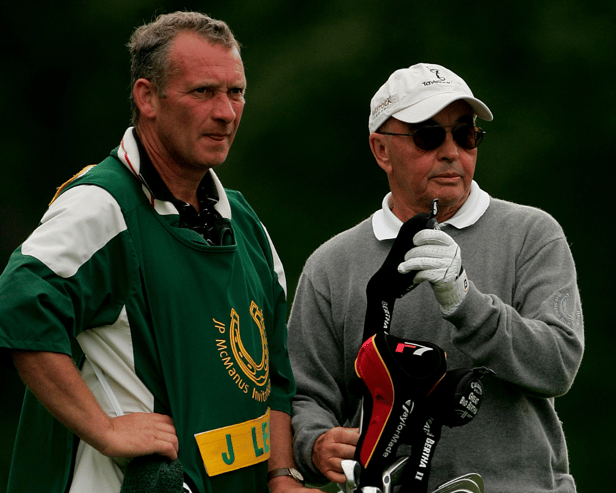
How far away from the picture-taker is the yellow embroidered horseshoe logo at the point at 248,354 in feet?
6.88

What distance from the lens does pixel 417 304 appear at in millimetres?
2328

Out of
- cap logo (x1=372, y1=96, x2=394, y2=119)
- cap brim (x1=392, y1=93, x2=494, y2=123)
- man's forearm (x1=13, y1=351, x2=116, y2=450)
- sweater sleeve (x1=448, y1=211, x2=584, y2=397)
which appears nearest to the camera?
man's forearm (x1=13, y1=351, x2=116, y2=450)

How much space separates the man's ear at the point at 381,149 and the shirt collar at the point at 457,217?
11 cm

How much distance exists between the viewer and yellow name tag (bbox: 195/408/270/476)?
2.01 metres

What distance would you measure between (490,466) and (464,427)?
11 cm

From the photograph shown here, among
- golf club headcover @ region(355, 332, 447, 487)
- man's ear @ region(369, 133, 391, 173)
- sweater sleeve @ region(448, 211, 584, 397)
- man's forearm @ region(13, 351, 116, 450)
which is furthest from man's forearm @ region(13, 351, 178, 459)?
man's ear @ region(369, 133, 391, 173)

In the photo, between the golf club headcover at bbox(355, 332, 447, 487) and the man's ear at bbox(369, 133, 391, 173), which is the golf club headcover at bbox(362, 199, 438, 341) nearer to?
the golf club headcover at bbox(355, 332, 447, 487)

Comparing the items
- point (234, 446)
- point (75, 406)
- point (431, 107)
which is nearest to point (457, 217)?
point (431, 107)

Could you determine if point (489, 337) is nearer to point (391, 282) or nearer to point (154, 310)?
point (391, 282)

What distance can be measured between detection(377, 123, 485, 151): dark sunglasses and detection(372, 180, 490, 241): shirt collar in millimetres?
138

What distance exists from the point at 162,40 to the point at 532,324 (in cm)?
107

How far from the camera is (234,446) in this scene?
2078 mm

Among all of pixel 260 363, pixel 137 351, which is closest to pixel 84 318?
pixel 137 351

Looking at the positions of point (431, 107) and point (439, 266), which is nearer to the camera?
point (439, 266)
